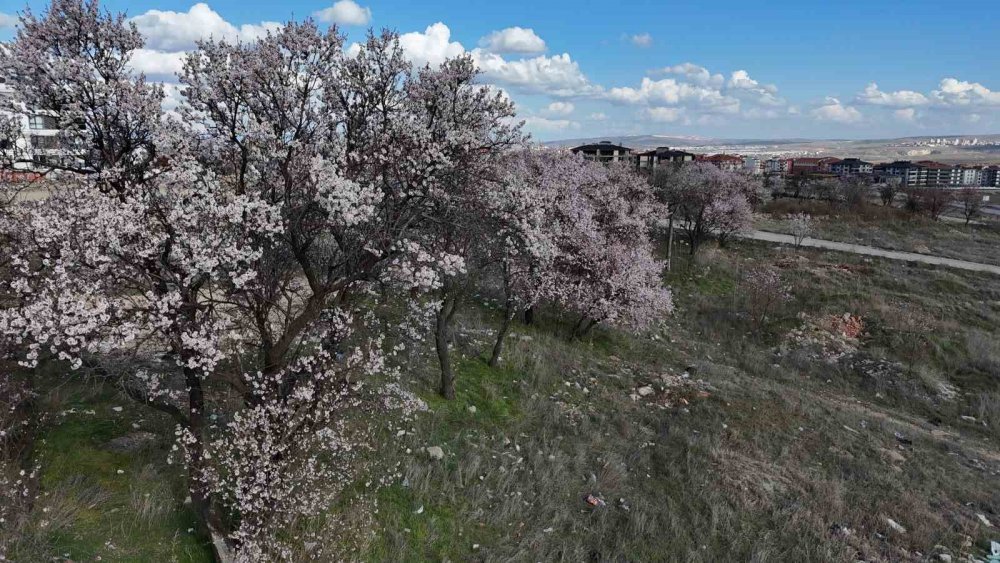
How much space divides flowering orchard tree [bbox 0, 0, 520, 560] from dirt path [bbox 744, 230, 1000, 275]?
3536 centimetres

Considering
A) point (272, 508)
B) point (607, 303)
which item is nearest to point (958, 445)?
point (607, 303)

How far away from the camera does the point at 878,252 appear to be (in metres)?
37.8

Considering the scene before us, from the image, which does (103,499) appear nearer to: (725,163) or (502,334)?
(502,334)

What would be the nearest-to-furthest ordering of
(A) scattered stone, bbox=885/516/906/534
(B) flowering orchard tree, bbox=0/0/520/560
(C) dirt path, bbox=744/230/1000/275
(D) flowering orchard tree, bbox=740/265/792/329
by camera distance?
(B) flowering orchard tree, bbox=0/0/520/560
(A) scattered stone, bbox=885/516/906/534
(D) flowering orchard tree, bbox=740/265/792/329
(C) dirt path, bbox=744/230/1000/275

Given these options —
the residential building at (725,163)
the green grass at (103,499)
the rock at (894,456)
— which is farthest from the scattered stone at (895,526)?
the residential building at (725,163)

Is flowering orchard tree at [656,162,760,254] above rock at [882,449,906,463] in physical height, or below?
above

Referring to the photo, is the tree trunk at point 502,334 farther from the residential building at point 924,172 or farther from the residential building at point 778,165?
the residential building at point 778,165

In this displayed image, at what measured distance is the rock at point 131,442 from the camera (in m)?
9.18

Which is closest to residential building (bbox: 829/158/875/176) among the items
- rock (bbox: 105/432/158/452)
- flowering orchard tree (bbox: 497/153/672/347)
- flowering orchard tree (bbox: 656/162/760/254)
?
flowering orchard tree (bbox: 656/162/760/254)

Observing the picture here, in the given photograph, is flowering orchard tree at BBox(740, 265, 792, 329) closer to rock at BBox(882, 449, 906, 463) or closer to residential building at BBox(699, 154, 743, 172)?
rock at BBox(882, 449, 906, 463)

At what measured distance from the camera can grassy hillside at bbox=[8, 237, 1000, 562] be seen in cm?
841

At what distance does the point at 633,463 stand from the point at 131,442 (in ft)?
31.7

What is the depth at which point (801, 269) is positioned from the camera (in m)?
32.8

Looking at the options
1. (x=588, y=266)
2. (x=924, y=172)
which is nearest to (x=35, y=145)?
(x=588, y=266)
